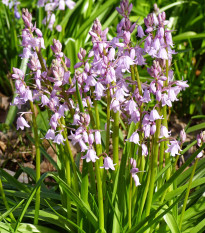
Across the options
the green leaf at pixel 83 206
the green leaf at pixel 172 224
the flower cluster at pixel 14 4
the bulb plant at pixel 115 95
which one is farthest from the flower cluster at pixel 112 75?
the flower cluster at pixel 14 4

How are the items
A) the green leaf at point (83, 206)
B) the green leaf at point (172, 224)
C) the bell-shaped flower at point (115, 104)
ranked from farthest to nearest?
the green leaf at point (172, 224), the green leaf at point (83, 206), the bell-shaped flower at point (115, 104)

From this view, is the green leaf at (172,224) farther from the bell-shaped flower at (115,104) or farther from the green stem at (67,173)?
the bell-shaped flower at (115,104)

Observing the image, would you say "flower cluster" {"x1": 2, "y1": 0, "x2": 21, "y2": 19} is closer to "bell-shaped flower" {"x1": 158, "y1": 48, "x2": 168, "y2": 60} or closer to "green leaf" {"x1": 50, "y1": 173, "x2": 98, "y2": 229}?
"green leaf" {"x1": 50, "y1": 173, "x2": 98, "y2": 229}

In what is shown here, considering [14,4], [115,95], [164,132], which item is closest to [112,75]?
[115,95]

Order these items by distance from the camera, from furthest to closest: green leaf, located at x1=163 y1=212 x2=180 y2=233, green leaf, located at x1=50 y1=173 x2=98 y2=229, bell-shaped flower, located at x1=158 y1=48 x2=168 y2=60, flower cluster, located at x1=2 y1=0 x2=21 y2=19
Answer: flower cluster, located at x1=2 y1=0 x2=21 y2=19 → green leaf, located at x1=163 y1=212 x2=180 y2=233 → green leaf, located at x1=50 y1=173 x2=98 y2=229 → bell-shaped flower, located at x1=158 y1=48 x2=168 y2=60

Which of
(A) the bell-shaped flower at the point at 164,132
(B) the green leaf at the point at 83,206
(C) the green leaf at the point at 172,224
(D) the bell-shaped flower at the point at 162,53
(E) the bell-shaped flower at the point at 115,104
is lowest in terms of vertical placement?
(C) the green leaf at the point at 172,224

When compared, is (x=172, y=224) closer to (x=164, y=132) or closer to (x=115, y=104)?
(x=164, y=132)

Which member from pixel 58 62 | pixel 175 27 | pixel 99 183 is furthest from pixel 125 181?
pixel 175 27

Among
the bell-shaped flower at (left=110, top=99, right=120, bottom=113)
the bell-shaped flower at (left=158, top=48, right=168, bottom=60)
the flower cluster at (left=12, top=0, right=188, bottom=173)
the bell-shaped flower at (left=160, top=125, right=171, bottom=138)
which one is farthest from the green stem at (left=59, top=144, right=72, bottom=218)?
the bell-shaped flower at (left=158, top=48, right=168, bottom=60)

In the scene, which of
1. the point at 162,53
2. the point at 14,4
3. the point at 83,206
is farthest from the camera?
the point at 14,4

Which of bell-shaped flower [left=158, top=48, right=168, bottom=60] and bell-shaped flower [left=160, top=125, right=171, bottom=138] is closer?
bell-shaped flower [left=158, top=48, right=168, bottom=60]

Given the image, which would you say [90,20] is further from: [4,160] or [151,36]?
[151,36]

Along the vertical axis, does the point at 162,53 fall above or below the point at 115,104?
above
